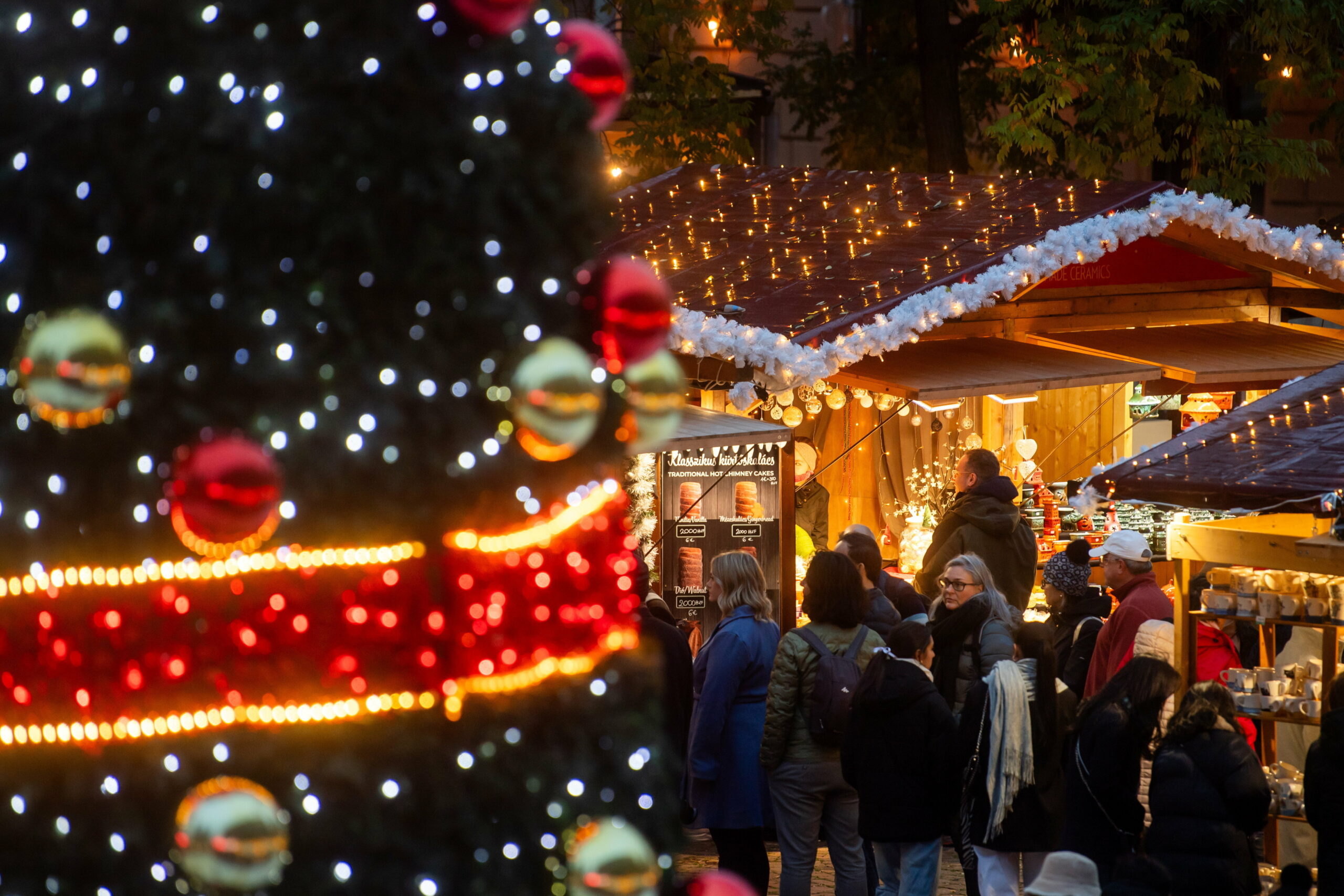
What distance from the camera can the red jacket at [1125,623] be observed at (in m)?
8.16

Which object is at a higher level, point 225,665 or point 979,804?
point 225,665

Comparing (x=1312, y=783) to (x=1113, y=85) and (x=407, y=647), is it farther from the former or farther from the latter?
(x=1113, y=85)

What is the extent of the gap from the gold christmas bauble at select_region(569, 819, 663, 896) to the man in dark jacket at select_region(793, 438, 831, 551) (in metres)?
8.73

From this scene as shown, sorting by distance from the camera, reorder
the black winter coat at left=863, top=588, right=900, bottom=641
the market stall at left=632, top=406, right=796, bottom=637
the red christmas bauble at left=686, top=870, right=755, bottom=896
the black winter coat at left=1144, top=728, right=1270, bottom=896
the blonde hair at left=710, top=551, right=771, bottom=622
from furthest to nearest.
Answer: the market stall at left=632, top=406, right=796, bottom=637
the black winter coat at left=863, top=588, right=900, bottom=641
the blonde hair at left=710, top=551, right=771, bottom=622
the black winter coat at left=1144, top=728, right=1270, bottom=896
the red christmas bauble at left=686, top=870, right=755, bottom=896

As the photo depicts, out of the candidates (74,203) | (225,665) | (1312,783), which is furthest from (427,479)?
(1312,783)

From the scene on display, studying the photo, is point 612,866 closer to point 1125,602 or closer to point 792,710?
point 792,710

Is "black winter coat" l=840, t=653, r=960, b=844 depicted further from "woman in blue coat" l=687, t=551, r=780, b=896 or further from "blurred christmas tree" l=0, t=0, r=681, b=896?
"blurred christmas tree" l=0, t=0, r=681, b=896

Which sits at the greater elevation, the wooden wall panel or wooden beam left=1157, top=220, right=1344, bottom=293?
wooden beam left=1157, top=220, right=1344, bottom=293

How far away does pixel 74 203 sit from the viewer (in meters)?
2.72

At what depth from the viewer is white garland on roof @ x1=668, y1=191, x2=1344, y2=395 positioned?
341 inches

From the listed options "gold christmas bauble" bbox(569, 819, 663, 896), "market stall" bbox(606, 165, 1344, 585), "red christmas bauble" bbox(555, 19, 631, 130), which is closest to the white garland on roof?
"market stall" bbox(606, 165, 1344, 585)

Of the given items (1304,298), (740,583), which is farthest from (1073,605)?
(1304,298)

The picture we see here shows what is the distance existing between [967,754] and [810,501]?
5504 mm

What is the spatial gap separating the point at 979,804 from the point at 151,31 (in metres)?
4.92
